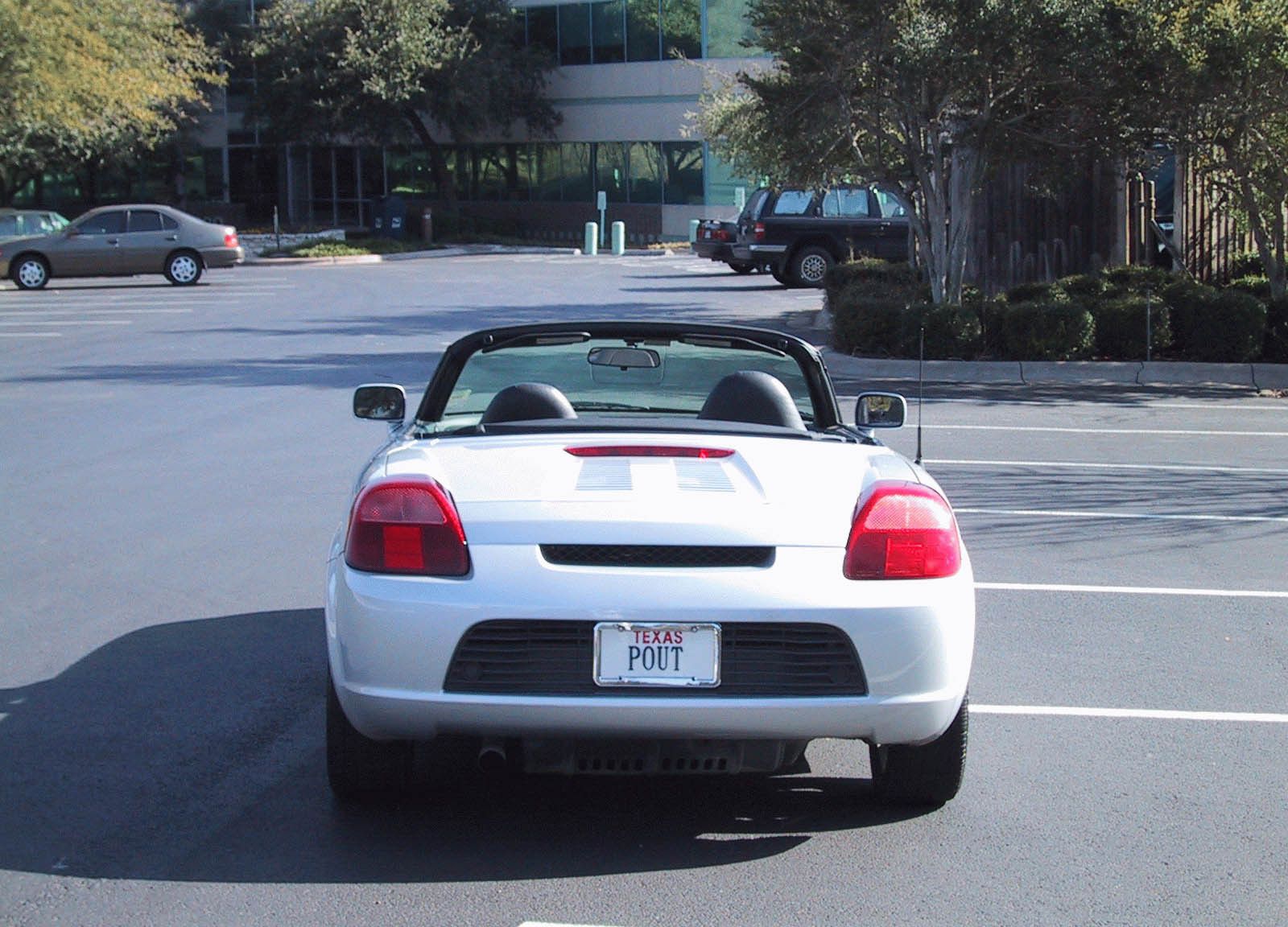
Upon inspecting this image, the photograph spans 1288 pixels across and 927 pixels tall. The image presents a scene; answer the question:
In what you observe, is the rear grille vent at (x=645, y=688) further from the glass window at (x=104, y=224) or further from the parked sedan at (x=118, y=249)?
the glass window at (x=104, y=224)

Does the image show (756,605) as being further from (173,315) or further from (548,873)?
(173,315)

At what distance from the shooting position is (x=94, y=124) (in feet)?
124

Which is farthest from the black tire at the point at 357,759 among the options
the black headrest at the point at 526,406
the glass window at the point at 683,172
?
the glass window at the point at 683,172

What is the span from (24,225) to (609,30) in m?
25.0

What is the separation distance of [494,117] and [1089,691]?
4826 centimetres

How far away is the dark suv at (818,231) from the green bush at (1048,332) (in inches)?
533

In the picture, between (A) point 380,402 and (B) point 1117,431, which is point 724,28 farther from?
(A) point 380,402

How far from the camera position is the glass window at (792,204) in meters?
31.7

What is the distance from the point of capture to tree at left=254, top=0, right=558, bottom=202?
4909 centimetres

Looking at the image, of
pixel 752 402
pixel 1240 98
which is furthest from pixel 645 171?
pixel 752 402

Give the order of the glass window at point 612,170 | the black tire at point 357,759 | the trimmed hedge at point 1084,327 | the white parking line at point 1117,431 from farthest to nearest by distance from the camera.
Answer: the glass window at point 612,170, the trimmed hedge at point 1084,327, the white parking line at point 1117,431, the black tire at point 357,759

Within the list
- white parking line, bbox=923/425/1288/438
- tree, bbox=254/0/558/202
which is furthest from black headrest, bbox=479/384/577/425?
tree, bbox=254/0/558/202

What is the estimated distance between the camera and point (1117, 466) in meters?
12.1

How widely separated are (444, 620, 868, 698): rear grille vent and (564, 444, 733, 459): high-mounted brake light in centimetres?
62
